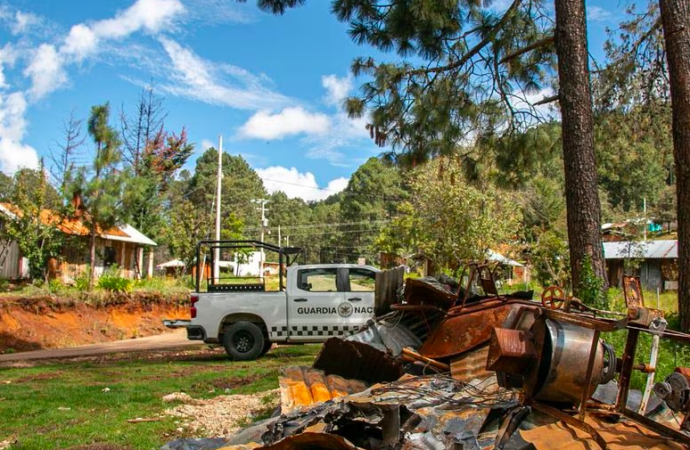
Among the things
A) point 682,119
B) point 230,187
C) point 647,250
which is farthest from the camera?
Result: point 230,187

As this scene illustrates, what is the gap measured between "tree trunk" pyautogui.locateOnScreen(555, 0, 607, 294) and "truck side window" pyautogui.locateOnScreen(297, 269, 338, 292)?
4.78m

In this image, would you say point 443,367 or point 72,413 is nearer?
point 443,367

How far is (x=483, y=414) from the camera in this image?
402cm

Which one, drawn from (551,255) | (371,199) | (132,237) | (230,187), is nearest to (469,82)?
(551,255)

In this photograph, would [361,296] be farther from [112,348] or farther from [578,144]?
[112,348]

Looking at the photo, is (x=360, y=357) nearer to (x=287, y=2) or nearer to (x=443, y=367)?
(x=443, y=367)

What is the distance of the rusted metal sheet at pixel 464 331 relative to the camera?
19.5 feet

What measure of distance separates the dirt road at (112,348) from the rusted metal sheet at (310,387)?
403 inches

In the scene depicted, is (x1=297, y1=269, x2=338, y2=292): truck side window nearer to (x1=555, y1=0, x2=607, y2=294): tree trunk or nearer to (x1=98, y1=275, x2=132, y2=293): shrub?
(x1=555, y1=0, x2=607, y2=294): tree trunk

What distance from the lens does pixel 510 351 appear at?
3633 mm

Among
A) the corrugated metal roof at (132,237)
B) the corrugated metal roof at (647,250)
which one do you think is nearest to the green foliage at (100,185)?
the corrugated metal roof at (132,237)

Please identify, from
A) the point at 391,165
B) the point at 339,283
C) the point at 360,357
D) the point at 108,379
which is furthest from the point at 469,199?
the point at 360,357

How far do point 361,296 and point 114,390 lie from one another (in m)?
4.92

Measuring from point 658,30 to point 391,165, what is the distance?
6.03m
